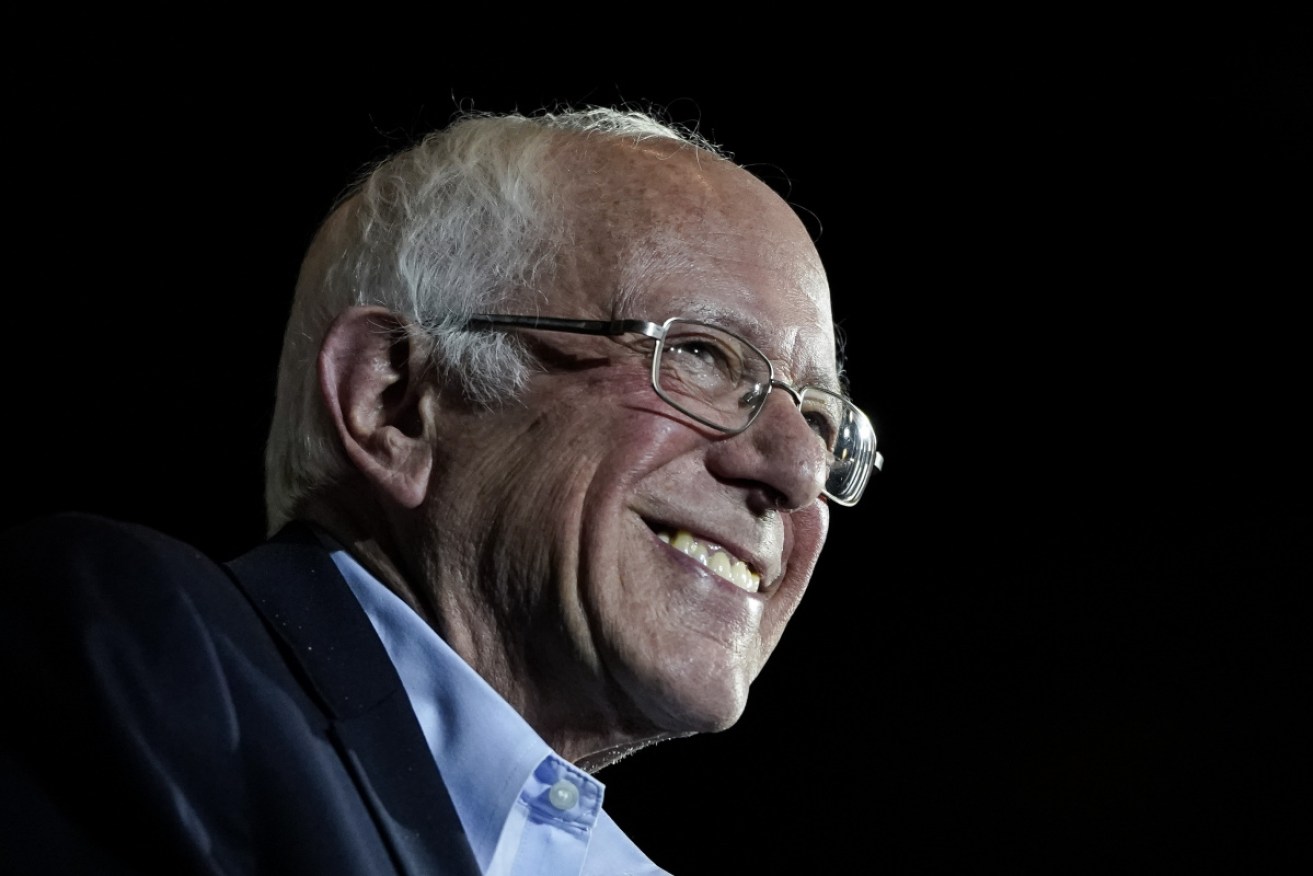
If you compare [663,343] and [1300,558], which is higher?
[663,343]

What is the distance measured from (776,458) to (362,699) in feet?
2.20

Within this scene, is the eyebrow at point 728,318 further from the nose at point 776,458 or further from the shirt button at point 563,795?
the shirt button at point 563,795

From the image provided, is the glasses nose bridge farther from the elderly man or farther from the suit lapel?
the suit lapel

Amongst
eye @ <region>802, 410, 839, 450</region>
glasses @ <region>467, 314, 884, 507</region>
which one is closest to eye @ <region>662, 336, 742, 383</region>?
glasses @ <region>467, 314, 884, 507</region>

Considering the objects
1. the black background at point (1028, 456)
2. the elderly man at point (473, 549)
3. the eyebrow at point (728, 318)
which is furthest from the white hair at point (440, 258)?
the black background at point (1028, 456)

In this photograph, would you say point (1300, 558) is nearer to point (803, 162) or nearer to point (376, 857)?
point (803, 162)

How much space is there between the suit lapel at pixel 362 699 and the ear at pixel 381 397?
0.17 m

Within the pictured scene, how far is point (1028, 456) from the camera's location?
353 centimetres

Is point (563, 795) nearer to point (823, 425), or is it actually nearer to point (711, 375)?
point (711, 375)

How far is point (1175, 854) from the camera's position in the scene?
130 inches

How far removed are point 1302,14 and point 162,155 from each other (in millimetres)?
2417

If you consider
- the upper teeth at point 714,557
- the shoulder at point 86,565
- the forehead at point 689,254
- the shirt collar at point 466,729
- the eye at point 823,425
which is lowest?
the shirt collar at point 466,729

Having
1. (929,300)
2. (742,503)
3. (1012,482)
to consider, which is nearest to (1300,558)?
(1012,482)

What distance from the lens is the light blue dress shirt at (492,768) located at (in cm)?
166
